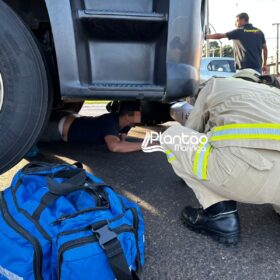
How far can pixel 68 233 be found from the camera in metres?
Answer: 1.20

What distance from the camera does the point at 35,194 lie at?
142 centimetres

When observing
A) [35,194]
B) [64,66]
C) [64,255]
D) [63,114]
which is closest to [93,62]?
[64,66]

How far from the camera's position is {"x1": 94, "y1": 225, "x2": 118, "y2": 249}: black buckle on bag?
46.1 inches

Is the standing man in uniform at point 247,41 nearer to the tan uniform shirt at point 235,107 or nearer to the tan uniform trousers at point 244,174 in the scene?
the tan uniform shirt at point 235,107

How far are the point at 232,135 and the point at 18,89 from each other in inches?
41.2

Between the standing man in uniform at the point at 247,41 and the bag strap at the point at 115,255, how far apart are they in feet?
13.0

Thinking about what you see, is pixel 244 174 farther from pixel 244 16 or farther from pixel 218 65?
pixel 218 65

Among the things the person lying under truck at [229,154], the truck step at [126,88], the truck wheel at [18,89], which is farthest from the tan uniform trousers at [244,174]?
the truck wheel at [18,89]

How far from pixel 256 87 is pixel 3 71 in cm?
125

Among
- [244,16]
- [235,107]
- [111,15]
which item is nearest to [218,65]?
[244,16]

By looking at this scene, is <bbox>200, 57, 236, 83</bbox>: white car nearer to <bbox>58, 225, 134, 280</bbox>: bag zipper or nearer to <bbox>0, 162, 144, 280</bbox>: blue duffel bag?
<bbox>0, 162, 144, 280</bbox>: blue duffel bag

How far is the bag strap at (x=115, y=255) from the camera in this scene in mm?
1151

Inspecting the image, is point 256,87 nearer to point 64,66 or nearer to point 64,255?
point 64,66

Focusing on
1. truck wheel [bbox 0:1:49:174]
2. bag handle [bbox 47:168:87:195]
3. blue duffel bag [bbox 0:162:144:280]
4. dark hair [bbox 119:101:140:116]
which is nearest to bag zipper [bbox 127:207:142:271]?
blue duffel bag [bbox 0:162:144:280]
